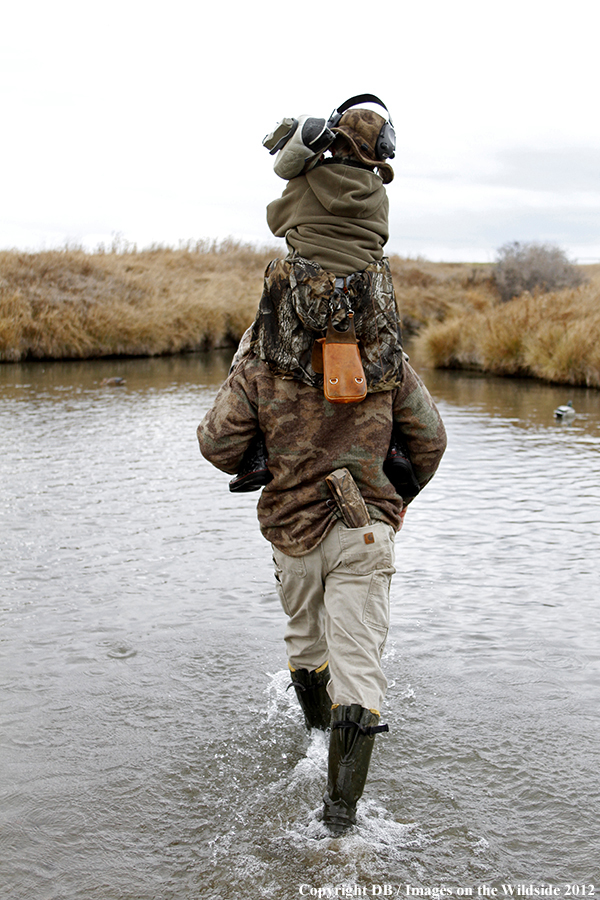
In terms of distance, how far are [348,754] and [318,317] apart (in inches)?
56.9

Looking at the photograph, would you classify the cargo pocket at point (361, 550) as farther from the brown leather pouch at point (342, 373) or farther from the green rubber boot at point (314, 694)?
the green rubber boot at point (314, 694)

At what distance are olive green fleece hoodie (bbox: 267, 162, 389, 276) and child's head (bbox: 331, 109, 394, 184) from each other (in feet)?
0.21

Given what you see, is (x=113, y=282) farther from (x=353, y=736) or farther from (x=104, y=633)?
(x=353, y=736)

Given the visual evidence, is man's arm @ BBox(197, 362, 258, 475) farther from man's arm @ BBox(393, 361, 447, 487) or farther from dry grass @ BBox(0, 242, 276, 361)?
dry grass @ BBox(0, 242, 276, 361)

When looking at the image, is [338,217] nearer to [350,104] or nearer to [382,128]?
[382,128]

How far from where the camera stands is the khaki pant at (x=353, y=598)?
9.63 ft

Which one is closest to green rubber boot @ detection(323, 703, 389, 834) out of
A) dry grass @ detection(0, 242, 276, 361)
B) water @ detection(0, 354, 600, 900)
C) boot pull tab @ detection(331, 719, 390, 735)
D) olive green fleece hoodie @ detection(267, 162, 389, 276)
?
boot pull tab @ detection(331, 719, 390, 735)

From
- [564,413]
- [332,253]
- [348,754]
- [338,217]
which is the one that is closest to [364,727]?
[348,754]

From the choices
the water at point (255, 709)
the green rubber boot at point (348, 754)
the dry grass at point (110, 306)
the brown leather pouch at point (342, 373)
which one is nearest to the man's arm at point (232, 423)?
the brown leather pouch at point (342, 373)

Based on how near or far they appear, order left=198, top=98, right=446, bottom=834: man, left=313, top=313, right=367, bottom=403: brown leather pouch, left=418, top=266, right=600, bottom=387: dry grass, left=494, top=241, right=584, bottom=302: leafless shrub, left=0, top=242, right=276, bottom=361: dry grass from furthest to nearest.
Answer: left=494, top=241, right=584, bottom=302: leafless shrub < left=0, top=242, right=276, bottom=361: dry grass < left=418, top=266, right=600, bottom=387: dry grass < left=198, top=98, right=446, bottom=834: man < left=313, top=313, right=367, bottom=403: brown leather pouch

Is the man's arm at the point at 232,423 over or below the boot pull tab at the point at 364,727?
over

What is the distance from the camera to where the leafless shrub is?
35219 millimetres

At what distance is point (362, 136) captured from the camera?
117 inches

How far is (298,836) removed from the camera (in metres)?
3.05
